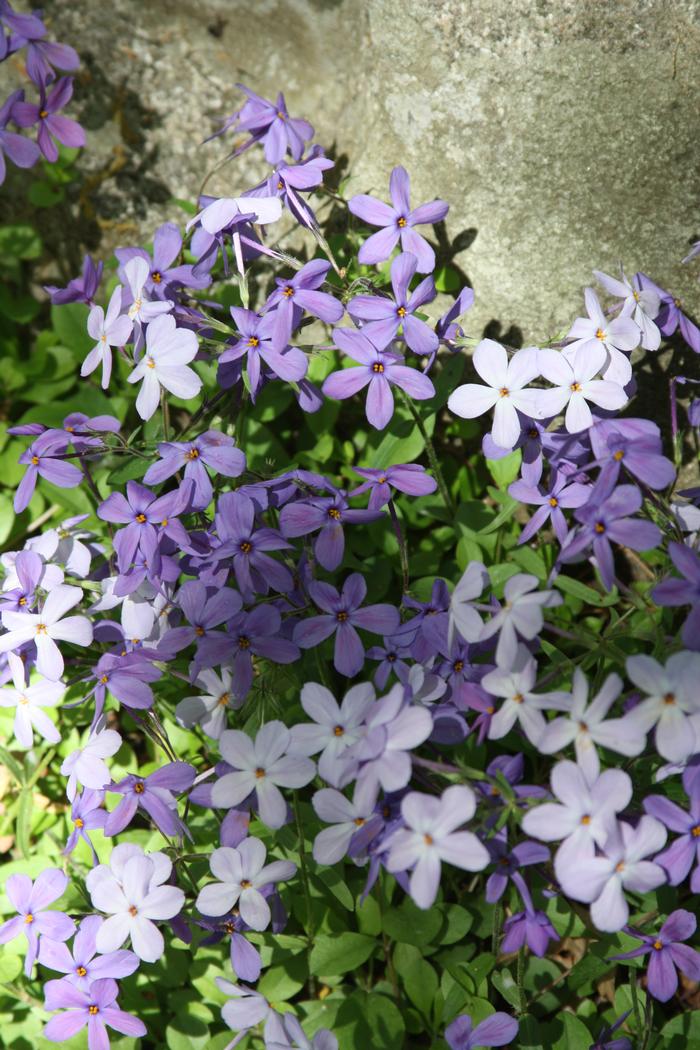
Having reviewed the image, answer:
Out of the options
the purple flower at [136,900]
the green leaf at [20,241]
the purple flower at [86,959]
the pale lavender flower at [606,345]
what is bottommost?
the purple flower at [86,959]

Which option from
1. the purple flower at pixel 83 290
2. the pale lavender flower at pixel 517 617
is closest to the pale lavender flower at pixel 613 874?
the pale lavender flower at pixel 517 617

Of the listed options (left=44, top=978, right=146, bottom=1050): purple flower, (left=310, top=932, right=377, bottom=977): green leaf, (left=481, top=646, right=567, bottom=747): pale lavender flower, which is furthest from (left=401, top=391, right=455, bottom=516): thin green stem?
(left=44, top=978, right=146, bottom=1050): purple flower

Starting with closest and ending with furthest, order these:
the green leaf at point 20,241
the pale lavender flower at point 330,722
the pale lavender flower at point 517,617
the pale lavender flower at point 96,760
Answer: the pale lavender flower at point 517,617
the pale lavender flower at point 330,722
the pale lavender flower at point 96,760
the green leaf at point 20,241

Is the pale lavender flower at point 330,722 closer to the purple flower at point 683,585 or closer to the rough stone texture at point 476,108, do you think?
the purple flower at point 683,585

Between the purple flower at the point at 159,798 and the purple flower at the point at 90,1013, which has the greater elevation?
the purple flower at the point at 159,798

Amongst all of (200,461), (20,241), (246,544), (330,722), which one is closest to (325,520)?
(246,544)

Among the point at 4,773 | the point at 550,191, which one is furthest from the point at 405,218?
the point at 4,773

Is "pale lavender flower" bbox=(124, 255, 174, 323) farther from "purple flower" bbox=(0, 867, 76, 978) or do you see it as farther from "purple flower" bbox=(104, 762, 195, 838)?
"purple flower" bbox=(0, 867, 76, 978)
